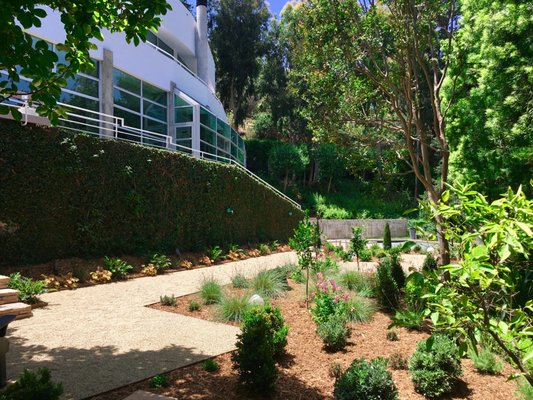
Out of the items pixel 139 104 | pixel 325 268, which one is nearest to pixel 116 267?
pixel 325 268

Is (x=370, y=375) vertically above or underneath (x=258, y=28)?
underneath

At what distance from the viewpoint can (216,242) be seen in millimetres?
16172

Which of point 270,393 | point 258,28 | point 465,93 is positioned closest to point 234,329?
point 270,393

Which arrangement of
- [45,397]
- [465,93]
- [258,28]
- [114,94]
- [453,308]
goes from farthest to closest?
1. [258,28]
2. [114,94]
3. [465,93]
4. [45,397]
5. [453,308]

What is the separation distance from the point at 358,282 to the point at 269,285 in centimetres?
200

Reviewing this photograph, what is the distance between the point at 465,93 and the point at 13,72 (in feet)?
33.2

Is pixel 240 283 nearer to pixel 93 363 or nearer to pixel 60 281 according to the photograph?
pixel 60 281

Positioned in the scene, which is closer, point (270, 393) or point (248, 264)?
point (270, 393)

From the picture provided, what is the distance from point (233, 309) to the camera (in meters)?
7.04

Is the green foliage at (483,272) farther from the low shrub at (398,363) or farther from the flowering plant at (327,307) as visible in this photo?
the flowering plant at (327,307)

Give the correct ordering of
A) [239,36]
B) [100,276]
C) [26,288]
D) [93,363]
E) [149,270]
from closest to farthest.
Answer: [93,363], [26,288], [100,276], [149,270], [239,36]

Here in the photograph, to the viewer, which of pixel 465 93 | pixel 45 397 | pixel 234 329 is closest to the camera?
pixel 45 397

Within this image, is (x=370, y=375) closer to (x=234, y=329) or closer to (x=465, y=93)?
(x=234, y=329)

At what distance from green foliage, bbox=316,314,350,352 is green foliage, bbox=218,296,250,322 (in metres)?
1.54
